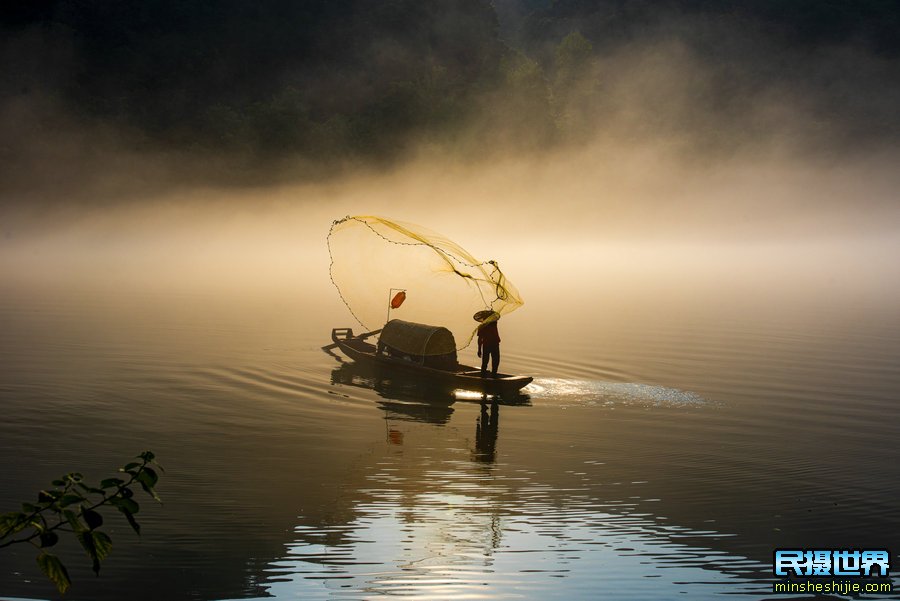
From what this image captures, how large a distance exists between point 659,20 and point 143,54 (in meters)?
108

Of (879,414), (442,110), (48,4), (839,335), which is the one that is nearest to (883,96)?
(442,110)

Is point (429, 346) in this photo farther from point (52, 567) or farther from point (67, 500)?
point (67, 500)

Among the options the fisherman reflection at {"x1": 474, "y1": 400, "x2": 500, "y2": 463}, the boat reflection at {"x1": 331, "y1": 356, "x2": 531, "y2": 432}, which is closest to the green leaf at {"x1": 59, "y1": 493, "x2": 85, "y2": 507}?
the fisherman reflection at {"x1": 474, "y1": 400, "x2": 500, "y2": 463}

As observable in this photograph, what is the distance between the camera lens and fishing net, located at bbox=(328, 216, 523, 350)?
27047mm

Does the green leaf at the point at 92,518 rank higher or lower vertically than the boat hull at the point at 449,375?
lower

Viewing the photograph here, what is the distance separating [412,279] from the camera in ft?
96.8

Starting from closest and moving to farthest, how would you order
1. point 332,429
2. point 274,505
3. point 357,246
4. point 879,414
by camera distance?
point 274,505, point 332,429, point 879,414, point 357,246

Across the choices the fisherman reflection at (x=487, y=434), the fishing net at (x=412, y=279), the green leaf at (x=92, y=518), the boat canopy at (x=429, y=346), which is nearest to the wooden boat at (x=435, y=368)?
the boat canopy at (x=429, y=346)

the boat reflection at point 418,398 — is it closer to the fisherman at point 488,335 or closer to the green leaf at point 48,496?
the fisherman at point 488,335

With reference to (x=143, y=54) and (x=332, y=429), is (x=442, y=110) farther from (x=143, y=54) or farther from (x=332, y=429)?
(x=332, y=429)

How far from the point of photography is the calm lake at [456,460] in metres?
12.7

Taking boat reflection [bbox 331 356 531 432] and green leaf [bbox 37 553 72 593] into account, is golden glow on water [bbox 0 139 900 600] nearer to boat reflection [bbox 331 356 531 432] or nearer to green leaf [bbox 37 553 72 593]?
boat reflection [bbox 331 356 531 432]

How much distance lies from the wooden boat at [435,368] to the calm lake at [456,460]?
442mm

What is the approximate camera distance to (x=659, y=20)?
199500mm
